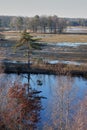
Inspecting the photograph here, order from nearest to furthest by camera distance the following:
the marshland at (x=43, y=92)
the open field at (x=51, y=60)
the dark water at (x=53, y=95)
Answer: the marshland at (x=43, y=92)
the dark water at (x=53, y=95)
the open field at (x=51, y=60)

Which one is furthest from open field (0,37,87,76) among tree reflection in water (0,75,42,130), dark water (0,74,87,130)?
tree reflection in water (0,75,42,130)

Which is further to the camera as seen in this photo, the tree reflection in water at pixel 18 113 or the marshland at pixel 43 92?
the marshland at pixel 43 92

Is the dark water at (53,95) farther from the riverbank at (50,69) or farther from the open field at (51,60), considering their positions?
the open field at (51,60)

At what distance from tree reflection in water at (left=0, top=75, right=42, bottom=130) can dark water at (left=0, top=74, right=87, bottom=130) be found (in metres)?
0.88

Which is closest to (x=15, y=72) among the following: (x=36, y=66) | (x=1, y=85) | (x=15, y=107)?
(x=36, y=66)

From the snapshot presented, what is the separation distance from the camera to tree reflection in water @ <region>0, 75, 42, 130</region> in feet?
91.5

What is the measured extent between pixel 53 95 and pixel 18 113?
11.2 m

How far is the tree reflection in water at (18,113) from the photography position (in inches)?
1098

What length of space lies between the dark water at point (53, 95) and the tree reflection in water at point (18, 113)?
88 cm

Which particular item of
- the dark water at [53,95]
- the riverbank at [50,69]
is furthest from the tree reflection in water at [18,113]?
the riverbank at [50,69]

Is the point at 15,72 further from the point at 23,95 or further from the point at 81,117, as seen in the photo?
the point at 81,117

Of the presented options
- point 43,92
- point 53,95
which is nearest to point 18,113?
point 53,95

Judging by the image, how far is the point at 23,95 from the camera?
3312cm

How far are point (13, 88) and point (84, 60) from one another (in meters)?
42.6
